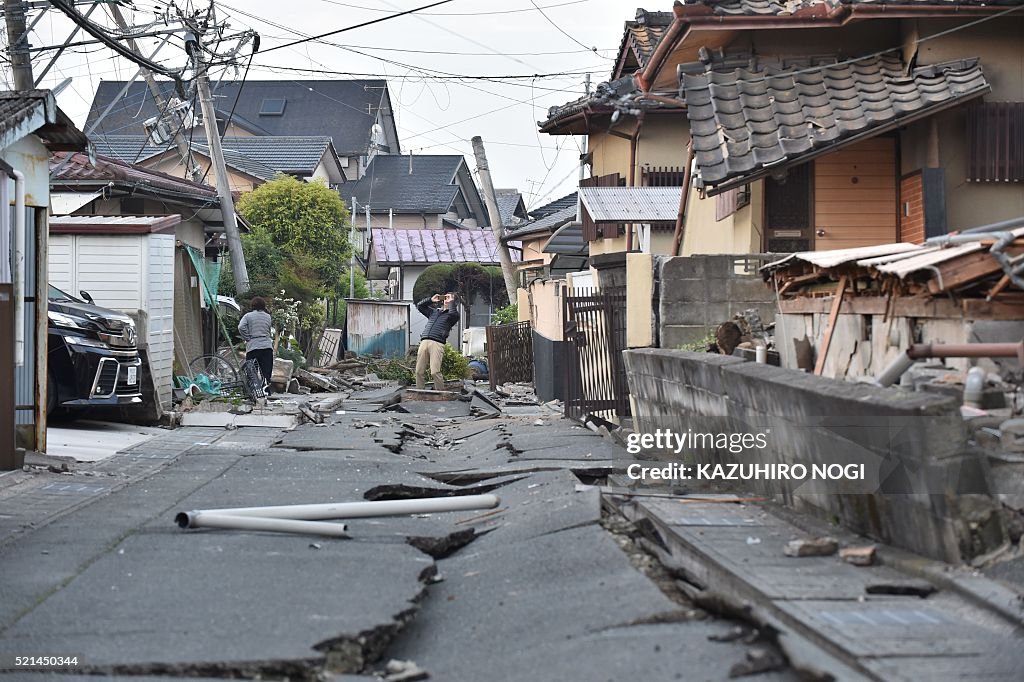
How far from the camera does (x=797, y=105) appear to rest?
12.5 meters

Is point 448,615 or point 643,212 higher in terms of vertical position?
point 643,212

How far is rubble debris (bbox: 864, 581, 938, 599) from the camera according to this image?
5.11 metres

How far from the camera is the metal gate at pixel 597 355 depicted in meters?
14.4

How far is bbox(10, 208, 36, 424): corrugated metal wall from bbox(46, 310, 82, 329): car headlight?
1618mm

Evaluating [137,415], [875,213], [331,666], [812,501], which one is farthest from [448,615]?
[137,415]

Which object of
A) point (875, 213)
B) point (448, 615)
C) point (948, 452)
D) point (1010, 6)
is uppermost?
point (1010, 6)

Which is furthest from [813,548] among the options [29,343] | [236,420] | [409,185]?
[409,185]

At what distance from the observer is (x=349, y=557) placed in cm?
716

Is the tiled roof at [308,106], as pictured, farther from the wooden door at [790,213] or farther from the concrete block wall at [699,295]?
the concrete block wall at [699,295]

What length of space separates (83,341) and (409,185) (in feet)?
144

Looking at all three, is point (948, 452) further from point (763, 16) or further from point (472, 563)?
point (763, 16)

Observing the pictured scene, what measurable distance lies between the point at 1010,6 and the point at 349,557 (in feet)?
29.3

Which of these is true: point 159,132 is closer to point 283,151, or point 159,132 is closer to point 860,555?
point 283,151

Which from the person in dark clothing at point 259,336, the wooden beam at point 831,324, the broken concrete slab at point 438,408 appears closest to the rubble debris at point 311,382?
the broken concrete slab at point 438,408
